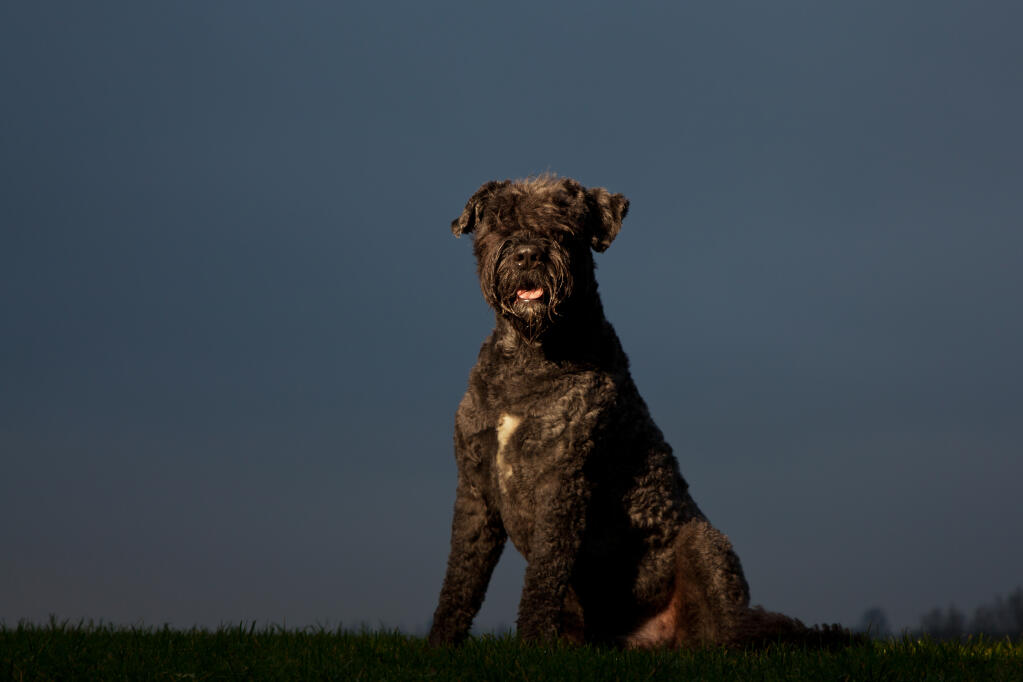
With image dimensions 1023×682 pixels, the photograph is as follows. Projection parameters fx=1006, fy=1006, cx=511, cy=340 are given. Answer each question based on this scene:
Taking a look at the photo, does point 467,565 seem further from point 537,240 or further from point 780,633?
point 537,240

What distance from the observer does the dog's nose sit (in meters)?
7.98

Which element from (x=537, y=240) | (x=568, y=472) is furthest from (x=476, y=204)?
(x=568, y=472)

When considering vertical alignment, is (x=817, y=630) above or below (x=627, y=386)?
below

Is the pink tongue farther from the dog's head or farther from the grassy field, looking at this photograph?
the grassy field

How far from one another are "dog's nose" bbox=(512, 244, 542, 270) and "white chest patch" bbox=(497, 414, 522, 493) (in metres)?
1.28

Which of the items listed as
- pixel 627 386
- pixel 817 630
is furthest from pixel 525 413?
pixel 817 630

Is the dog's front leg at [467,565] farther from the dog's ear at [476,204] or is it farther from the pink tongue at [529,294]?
the dog's ear at [476,204]

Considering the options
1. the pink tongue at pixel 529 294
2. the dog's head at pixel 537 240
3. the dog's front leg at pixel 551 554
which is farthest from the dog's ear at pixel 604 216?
the dog's front leg at pixel 551 554

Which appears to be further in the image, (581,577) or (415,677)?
(581,577)

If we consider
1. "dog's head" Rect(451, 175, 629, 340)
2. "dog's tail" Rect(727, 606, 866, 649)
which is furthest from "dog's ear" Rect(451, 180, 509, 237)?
"dog's tail" Rect(727, 606, 866, 649)

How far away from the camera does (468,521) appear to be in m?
8.72

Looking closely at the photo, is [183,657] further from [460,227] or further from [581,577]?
[460,227]

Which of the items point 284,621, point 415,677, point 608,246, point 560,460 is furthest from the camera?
point 284,621

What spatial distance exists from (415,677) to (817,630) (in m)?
3.61
